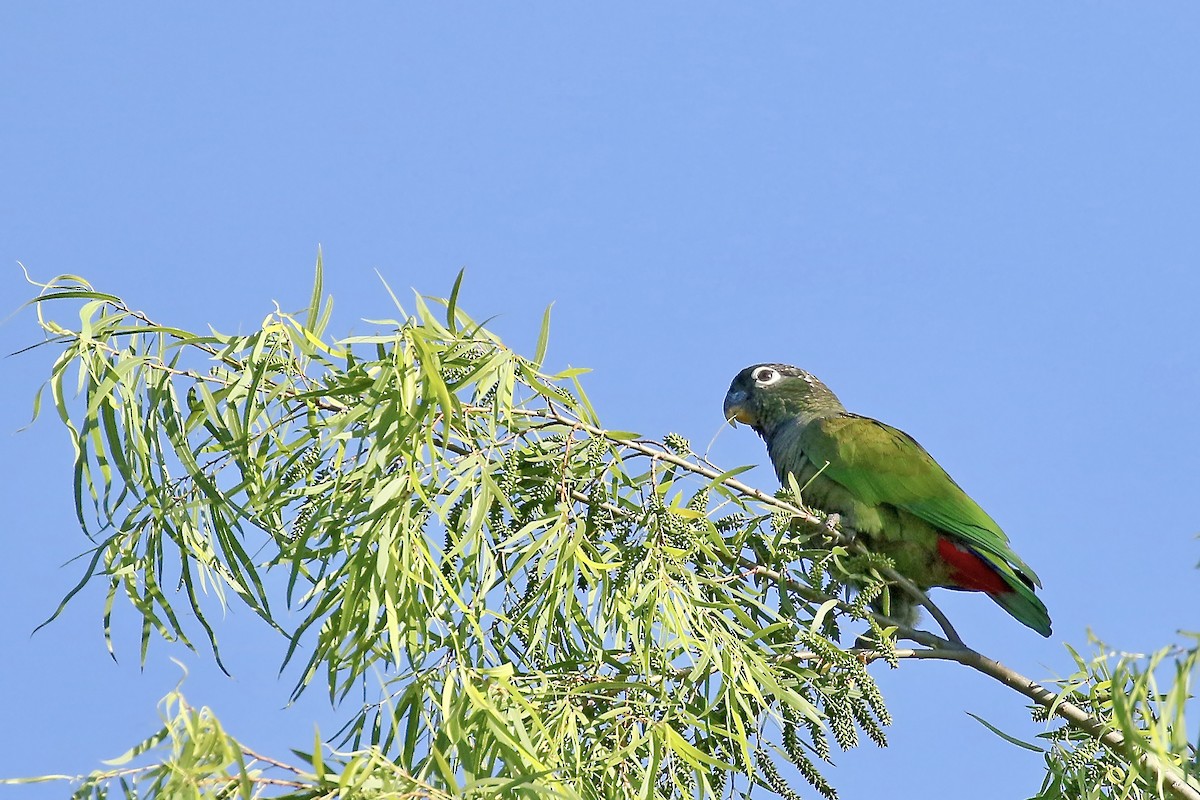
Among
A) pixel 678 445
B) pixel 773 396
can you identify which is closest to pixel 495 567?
pixel 678 445

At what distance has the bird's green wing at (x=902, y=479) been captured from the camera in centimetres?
376

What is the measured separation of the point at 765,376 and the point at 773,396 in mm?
110

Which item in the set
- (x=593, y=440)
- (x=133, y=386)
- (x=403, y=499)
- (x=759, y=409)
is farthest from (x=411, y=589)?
(x=759, y=409)

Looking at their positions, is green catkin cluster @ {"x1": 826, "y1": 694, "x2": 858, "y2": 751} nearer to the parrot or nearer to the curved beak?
the parrot

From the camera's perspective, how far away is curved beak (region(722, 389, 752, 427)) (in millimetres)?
4809

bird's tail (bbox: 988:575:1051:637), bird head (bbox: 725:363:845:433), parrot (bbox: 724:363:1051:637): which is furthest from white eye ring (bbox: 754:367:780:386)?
bird's tail (bbox: 988:575:1051:637)

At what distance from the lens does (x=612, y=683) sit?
2.50 m

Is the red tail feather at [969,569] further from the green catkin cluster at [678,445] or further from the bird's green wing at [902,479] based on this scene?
the green catkin cluster at [678,445]

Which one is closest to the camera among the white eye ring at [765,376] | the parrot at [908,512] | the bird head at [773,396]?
the parrot at [908,512]

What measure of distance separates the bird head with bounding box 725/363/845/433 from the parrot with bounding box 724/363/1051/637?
33 cm

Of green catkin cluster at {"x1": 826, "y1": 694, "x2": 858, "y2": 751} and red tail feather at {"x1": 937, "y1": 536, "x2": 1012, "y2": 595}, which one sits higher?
red tail feather at {"x1": 937, "y1": 536, "x2": 1012, "y2": 595}

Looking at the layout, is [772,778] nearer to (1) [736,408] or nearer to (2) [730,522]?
(2) [730,522]

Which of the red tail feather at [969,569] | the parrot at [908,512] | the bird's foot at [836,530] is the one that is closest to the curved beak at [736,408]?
the parrot at [908,512]

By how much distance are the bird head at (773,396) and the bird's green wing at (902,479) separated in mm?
397
